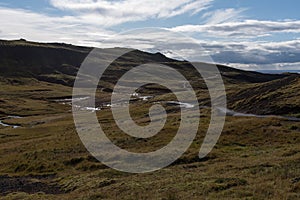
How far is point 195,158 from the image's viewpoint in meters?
42.7

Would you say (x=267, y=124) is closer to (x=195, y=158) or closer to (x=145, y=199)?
(x=195, y=158)

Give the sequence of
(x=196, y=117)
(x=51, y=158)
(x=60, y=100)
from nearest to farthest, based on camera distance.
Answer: (x=51, y=158) < (x=196, y=117) < (x=60, y=100)

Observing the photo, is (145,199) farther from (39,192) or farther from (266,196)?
(39,192)

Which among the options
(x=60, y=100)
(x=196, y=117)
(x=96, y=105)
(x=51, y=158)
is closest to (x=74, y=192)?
(x=51, y=158)

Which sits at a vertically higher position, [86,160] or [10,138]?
[86,160]

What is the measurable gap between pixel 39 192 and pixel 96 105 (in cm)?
13941

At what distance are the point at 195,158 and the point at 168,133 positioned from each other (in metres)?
18.8

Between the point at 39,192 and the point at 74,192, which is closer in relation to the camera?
the point at 74,192

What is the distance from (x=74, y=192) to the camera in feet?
104

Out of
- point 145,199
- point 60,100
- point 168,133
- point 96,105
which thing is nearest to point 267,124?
point 168,133

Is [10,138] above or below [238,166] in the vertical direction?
below

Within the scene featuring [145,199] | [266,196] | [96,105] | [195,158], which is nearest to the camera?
[266,196]

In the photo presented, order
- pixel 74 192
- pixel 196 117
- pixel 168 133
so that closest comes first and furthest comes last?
pixel 74 192, pixel 168 133, pixel 196 117

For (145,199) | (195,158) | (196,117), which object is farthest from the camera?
(196,117)
